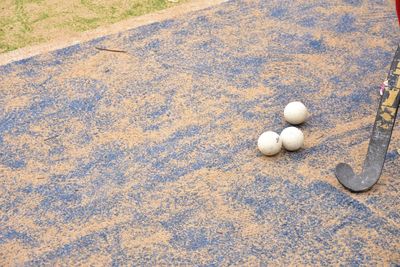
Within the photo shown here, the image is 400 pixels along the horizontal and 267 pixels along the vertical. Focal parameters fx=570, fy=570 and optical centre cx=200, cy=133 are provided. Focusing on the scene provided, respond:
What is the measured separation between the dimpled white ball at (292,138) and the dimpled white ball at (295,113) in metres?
0.17

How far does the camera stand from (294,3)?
4.51 m

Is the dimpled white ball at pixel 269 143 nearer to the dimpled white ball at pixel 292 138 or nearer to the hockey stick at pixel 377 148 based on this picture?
the dimpled white ball at pixel 292 138

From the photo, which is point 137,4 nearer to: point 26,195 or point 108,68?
point 108,68

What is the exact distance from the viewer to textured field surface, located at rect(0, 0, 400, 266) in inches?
97.9

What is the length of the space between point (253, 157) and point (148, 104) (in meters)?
0.81

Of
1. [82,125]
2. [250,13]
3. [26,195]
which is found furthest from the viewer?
[250,13]

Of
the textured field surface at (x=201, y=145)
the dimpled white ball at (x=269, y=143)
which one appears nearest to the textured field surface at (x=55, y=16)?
the textured field surface at (x=201, y=145)

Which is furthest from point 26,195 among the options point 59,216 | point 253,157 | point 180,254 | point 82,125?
point 253,157

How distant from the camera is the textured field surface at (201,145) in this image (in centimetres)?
249

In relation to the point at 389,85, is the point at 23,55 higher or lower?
lower

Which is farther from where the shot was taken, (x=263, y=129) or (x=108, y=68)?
(x=108, y=68)

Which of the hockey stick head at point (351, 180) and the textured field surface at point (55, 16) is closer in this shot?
the hockey stick head at point (351, 180)

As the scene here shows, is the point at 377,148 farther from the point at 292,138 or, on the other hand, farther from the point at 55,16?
the point at 55,16

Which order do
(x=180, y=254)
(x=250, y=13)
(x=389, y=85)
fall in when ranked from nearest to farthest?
(x=180, y=254), (x=389, y=85), (x=250, y=13)
